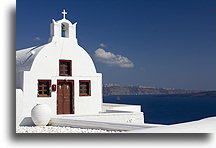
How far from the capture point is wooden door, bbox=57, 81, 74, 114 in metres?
14.1

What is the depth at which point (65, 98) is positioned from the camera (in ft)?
46.7

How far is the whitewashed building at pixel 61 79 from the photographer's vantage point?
1326cm

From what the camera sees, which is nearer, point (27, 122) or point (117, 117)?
point (27, 122)

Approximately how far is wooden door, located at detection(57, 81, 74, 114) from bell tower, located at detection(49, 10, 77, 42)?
6.79 ft

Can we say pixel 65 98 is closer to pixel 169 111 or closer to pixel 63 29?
pixel 63 29

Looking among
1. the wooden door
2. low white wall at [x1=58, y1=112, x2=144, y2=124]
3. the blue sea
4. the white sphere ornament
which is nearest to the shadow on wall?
the white sphere ornament

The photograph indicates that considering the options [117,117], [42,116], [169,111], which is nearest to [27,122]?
[42,116]

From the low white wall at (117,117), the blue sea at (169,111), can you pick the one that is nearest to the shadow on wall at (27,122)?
the low white wall at (117,117)

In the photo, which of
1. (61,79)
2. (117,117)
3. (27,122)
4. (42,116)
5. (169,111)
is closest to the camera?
(42,116)

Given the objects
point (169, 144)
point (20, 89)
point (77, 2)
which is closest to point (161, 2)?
point (77, 2)

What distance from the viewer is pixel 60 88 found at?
1415cm

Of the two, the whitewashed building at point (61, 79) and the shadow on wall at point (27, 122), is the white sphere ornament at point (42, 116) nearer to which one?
the shadow on wall at point (27, 122)

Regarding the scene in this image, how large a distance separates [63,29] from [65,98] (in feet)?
10.5

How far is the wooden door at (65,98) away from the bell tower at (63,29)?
2.07 meters
